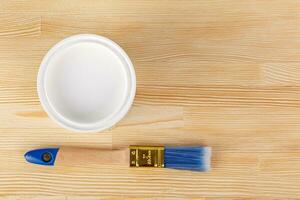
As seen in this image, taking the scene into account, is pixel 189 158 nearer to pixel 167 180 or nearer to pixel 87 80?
pixel 167 180

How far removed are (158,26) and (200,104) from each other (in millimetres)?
132

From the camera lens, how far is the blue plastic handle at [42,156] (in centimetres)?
69

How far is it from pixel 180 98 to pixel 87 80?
0.46 ft

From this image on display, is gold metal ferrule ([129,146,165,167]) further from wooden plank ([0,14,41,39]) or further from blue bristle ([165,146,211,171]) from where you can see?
wooden plank ([0,14,41,39])

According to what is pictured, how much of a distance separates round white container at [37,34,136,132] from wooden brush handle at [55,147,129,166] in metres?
0.06

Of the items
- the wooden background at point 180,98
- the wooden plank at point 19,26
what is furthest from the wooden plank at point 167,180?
the wooden plank at point 19,26

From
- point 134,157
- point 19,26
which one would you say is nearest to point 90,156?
point 134,157

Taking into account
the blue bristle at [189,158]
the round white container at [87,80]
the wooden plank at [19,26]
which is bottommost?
the blue bristle at [189,158]

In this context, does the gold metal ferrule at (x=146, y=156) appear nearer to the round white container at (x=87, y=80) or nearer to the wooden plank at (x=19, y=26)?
the round white container at (x=87, y=80)

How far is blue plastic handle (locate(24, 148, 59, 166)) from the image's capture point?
69cm

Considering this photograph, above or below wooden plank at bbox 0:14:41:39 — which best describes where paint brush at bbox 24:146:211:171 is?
below

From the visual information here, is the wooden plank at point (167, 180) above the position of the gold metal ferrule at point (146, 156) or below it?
below

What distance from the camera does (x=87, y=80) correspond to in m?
0.67

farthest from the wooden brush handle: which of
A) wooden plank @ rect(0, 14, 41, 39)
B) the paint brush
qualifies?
wooden plank @ rect(0, 14, 41, 39)
